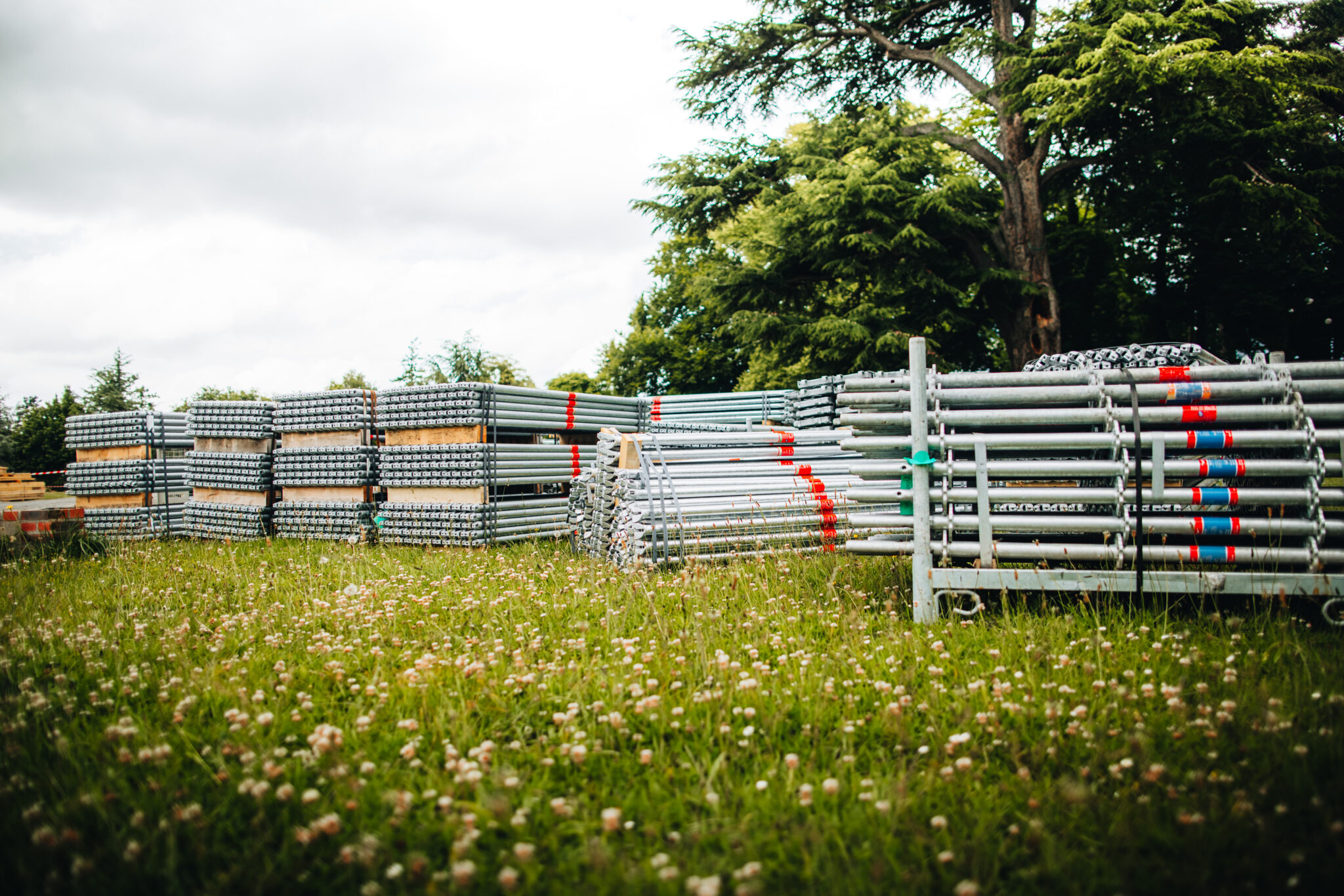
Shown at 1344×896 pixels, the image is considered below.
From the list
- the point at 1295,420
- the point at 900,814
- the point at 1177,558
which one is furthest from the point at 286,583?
the point at 1295,420

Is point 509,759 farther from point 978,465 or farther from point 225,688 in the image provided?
point 978,465

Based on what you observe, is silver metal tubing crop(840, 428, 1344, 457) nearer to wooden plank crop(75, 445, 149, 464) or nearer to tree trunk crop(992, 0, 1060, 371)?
tree trunk crop(992, 0, 1060, 371)

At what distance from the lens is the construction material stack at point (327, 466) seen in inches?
446

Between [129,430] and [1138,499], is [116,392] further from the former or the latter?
[1138,499]

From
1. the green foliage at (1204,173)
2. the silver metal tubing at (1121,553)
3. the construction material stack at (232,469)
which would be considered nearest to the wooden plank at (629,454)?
the silver metal tubing at (1121,553)

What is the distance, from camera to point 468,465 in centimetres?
1060

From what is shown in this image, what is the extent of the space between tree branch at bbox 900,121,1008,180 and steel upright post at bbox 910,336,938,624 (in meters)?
16.0

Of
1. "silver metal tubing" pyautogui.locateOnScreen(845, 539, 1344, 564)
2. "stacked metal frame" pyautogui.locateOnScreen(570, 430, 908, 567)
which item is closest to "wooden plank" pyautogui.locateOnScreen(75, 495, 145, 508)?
"stacked metal frame" pyautogui.locateOnScreen(570, 430, 908, 567)

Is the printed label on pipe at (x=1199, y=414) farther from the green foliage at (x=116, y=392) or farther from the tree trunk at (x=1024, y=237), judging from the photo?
the green foliage at (x=116, y=392)

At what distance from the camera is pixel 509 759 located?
2.90 metres

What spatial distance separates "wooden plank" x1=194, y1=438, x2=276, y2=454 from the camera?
1268 centimetres

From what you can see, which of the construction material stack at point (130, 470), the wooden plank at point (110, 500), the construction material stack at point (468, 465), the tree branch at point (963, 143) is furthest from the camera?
the tree branch at point (963, 143)

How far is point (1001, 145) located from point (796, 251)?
6.35 metres

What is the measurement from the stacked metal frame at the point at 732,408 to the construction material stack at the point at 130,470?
10681 millimetres
